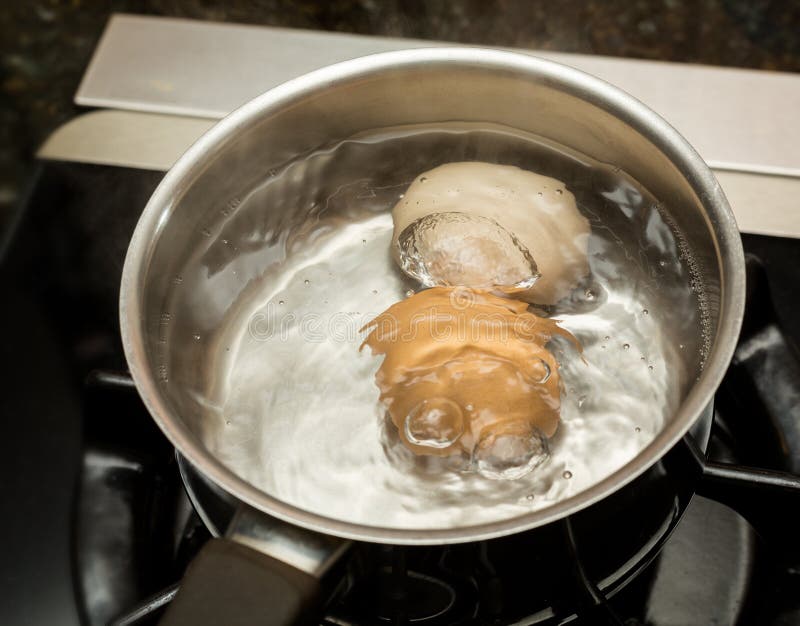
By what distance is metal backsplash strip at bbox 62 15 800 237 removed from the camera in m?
0.59

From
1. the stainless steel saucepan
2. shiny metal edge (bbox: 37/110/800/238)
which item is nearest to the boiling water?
the stainless steel saucepan

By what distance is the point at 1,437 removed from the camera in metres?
0.53

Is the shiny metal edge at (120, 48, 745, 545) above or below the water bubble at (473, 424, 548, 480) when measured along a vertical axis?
above

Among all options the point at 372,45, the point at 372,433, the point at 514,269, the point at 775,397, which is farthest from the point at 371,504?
the point at 372,45

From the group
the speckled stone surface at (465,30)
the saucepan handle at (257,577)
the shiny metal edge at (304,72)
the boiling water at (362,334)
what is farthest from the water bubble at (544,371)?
the speckled stone surface at (465,30)

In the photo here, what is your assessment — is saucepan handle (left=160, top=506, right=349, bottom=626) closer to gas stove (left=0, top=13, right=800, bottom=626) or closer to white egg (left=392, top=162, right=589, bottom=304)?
gas stove (left=0, top=13, right=800, bottom=626)

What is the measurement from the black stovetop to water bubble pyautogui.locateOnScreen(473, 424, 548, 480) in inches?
2.1

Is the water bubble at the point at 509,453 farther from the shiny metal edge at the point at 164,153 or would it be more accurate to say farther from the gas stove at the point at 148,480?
the shiny metal edge at the point at 164,153

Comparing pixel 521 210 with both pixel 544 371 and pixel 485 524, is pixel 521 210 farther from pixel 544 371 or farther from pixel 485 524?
pixel 485 524

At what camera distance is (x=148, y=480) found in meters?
0.48

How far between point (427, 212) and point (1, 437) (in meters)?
0.31

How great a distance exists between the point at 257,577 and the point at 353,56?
466 mm

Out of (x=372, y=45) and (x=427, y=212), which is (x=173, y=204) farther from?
(x=372, y=45)

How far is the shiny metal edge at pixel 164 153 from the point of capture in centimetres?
56
